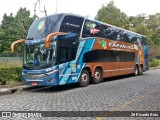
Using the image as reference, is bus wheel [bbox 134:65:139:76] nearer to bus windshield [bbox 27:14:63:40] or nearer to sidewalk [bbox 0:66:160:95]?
sidewalk [bbox 0:66:160:95]

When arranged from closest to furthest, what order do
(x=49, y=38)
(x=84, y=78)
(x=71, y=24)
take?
(x=49, y=38) < (x=71, y=24) < (x=84, y=78)

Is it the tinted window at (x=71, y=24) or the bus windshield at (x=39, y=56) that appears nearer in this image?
the bus windshield at (x=39, y=56)

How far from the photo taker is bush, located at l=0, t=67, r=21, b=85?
47.3ft

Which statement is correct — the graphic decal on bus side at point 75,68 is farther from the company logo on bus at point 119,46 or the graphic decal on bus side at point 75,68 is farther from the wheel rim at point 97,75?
the company logo on bus at point 119,46

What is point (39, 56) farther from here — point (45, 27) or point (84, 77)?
point (84, 77)

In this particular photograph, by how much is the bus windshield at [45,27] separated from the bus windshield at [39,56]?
0.62 meters

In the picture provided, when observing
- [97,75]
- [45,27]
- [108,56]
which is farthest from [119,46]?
[45,27]

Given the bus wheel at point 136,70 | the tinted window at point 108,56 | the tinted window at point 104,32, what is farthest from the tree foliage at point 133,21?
the tinted window at point 108,56

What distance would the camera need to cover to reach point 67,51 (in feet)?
43.7

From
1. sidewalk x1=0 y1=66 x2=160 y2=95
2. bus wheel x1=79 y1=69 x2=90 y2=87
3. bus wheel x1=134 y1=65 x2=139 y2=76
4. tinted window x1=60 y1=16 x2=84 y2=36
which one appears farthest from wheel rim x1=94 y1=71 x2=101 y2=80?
bus wheel x1=134 y1=65 x2=139 y2=76

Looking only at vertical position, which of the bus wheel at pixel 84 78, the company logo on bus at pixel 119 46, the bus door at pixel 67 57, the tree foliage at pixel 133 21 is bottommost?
the bus wheel at pixel 84 78

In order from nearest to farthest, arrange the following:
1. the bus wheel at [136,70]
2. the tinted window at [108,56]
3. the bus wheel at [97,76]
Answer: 1. the tinted window at [108,56]
2. the bus wheel at [97,76]
3. the bus wheel at [136,70]

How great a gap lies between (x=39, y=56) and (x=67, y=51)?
1444 mm

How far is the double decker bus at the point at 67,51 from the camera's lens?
41.3 ft
